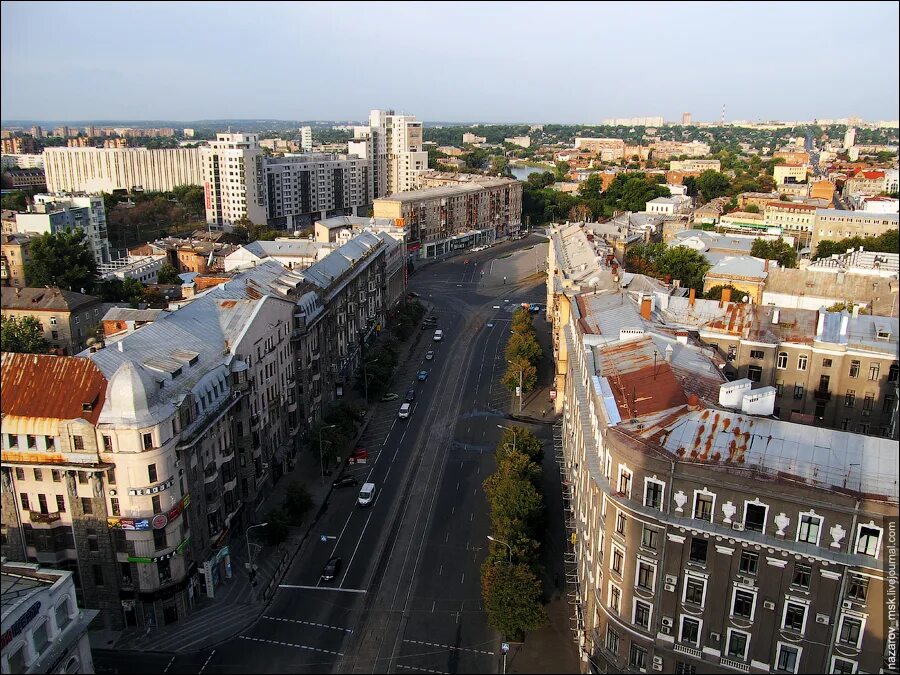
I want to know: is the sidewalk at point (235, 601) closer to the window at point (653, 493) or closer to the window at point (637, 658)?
the window at point (637, 658)

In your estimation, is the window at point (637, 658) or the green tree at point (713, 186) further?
the green tree at point (713, 186)

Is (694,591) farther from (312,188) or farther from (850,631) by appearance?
(312,188)

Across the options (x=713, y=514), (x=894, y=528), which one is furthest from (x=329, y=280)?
(x=894, y=528)

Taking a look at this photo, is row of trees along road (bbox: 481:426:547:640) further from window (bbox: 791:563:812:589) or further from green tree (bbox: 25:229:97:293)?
green tree (bbox: 25:229:97:293)

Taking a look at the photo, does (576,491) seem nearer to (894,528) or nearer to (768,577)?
(768,577)

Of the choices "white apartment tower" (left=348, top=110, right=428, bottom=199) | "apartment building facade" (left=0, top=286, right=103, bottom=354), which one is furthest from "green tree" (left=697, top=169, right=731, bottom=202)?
"apartment building facade" (left=0, top=286, right=103, bottom=354)

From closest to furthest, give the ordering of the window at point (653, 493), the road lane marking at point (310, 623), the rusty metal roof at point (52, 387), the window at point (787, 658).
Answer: the window at point (787, 658) < the window at point (653, 493) < the rusty metal roof at point (52, 387) < the road lane marking at point (310, 623)

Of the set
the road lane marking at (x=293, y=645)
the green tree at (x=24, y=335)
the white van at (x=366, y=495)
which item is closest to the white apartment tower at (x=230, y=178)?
the green tree at (x=24, y=335)
